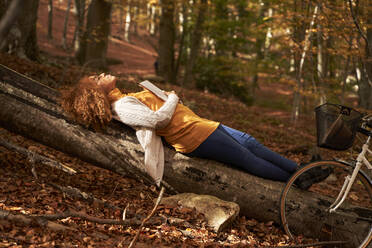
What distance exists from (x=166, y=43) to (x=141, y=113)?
1317 cm

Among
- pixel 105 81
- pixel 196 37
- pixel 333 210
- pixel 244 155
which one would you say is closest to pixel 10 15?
pixel 105 81

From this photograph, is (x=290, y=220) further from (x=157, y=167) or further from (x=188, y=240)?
(x=157, y=167)

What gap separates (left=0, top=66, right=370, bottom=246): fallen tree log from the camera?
13.2ft

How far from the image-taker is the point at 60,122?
13.2 feet

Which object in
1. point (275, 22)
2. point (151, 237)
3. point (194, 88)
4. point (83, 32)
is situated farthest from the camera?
point (194, 88)

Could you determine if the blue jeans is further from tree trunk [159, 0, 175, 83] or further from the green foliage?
the green foliage

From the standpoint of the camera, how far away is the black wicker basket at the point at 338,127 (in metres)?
3.52

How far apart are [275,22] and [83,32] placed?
7.09 m

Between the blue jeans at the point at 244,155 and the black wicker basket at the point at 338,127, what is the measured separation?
690mm

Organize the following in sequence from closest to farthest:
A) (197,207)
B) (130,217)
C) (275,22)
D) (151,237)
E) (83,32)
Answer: (151,237), (130,217), (197,207), (275,22), (83,32)

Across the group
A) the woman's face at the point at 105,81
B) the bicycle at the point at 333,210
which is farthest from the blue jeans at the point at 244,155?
the woman's face at the point at 105,81

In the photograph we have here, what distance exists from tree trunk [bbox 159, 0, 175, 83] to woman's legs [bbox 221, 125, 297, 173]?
12.3 m

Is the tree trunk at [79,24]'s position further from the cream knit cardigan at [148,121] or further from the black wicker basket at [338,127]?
the black wicker basket at [338,127]

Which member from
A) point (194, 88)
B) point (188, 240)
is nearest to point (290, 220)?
point (188, 240)
